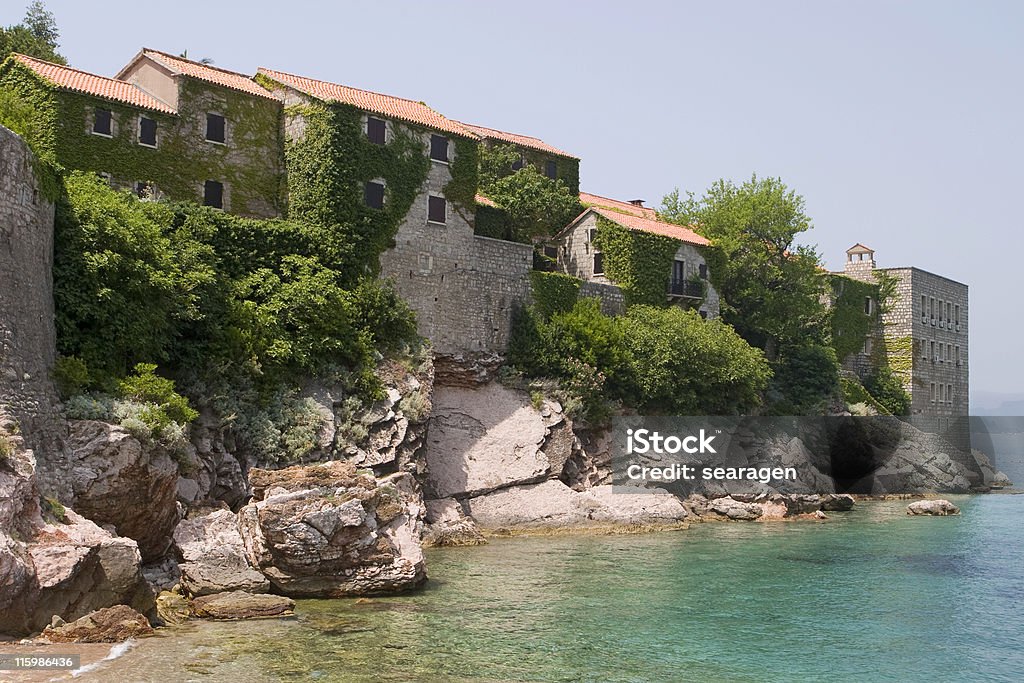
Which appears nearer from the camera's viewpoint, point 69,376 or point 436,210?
→ point 69,376

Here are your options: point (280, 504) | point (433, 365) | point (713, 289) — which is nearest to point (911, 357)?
point (713, 289)

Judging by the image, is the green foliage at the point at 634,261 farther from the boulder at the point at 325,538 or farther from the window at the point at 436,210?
the boulder at the point at 325,538

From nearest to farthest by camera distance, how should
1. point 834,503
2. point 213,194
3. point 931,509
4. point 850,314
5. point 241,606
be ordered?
1. point 241,606
2. point 213,194
3. point 931,509
4. point 834,503
5. point 850,314

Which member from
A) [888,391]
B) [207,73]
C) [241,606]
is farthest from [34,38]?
[888,391]

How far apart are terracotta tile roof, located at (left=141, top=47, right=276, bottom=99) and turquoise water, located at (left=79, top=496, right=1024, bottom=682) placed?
735 inches

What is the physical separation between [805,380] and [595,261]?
1438 cm

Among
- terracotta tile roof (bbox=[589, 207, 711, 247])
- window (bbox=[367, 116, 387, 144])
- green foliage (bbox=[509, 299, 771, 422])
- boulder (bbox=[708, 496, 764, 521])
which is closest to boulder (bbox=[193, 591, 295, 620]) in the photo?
green foliage (bbox=[509, 299, 771, 422])

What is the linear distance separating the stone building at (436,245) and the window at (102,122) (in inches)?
255

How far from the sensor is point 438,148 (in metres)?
39.3

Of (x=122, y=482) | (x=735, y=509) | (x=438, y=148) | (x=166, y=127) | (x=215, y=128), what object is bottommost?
(x=735, y=509)

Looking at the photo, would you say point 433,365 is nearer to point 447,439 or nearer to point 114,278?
point 447,439

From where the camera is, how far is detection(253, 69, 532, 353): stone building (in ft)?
122

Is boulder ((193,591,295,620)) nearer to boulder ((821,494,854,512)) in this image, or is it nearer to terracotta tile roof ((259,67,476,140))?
terracotta tile roof ((259,67,476,140))

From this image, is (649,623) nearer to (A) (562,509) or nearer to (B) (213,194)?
(A) (562,509)
